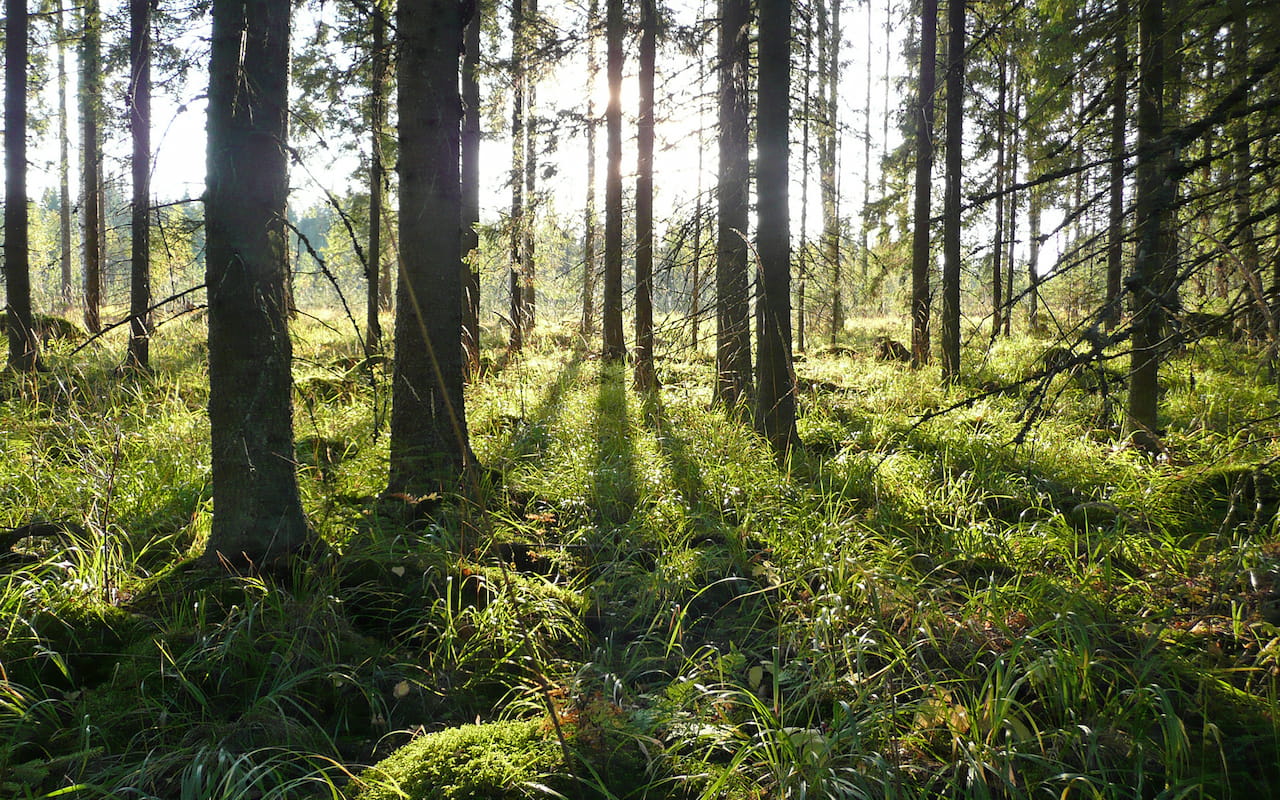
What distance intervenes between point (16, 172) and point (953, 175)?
13.4m

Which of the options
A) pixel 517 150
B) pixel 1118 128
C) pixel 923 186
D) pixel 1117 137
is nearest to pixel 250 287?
pixel 1118 128

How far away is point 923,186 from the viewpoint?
11.4 metres

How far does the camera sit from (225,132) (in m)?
3.00

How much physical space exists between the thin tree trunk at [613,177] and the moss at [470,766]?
844 cm

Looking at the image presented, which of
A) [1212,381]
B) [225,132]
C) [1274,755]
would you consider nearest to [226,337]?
[225,132]

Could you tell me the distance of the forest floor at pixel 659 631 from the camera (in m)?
2.06

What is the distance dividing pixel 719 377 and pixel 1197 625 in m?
4.52

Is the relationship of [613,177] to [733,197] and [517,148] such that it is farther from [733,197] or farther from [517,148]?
[733,197]

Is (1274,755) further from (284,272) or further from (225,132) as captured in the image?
(225,132)

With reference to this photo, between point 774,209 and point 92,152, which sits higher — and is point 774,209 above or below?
below

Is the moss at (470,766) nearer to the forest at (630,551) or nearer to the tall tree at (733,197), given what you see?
the forest at (630,551)

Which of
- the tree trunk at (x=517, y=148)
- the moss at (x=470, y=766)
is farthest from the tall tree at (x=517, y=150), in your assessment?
the moss at (x=470, y=766)

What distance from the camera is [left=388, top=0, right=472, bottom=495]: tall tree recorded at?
4.29m

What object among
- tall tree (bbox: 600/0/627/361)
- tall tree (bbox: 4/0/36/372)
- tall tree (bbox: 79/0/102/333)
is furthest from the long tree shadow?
tall tree (bbox: 79/0/102/333)
